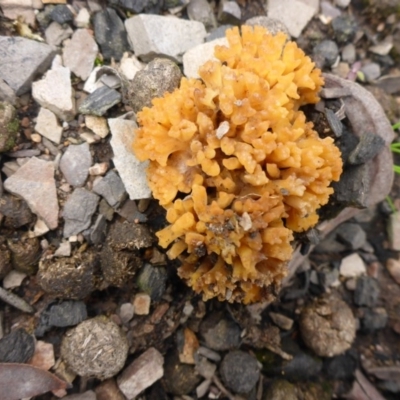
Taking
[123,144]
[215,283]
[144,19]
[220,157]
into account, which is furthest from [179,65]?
[215,283]

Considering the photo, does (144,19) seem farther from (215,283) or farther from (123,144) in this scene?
(215,283)

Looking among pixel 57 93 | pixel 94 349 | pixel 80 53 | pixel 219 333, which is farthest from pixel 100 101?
pixel 219 333

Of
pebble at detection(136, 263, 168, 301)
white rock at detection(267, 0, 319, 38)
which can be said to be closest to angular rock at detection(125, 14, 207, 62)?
white rock at detection(267, 0, 319, 38)

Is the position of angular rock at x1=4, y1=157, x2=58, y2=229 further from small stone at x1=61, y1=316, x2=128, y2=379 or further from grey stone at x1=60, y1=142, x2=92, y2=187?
small stone at x1=61, y1=316, x2=128, y2=379

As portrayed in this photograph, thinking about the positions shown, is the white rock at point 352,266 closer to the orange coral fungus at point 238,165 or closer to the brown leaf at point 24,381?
the orange coral fungus at point 238,165

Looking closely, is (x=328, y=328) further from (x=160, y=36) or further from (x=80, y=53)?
(x=80, y=53)
